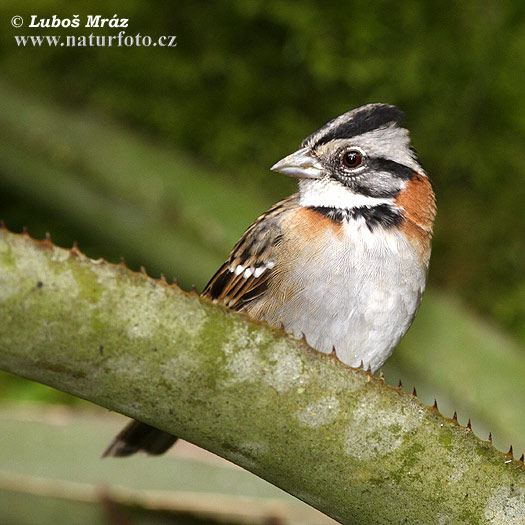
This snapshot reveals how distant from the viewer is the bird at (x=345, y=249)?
7.68ft

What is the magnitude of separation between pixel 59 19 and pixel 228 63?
2.80 feet

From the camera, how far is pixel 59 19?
400cm

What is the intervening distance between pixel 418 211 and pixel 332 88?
1.76 m

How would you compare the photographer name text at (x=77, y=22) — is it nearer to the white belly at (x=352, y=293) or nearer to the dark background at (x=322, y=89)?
the dark background at (x=322, y=89)

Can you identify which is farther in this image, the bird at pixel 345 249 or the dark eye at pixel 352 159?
the dark eye at pixel 352 159

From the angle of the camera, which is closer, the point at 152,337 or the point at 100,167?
the point at 152,337

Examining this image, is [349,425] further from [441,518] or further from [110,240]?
[110,240]

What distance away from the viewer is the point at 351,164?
8.16 ft

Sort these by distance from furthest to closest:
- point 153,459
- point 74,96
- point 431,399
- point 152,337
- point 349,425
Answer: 1. point 74,96
2. point 431,399
3. point 153,459
4. point 349,425
5. point 152,337

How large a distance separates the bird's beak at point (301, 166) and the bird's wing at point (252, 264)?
0.46ft

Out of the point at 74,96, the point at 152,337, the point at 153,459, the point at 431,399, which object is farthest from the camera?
the point at 74,96

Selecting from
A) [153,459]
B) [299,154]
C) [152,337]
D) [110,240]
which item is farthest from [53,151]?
[152,337]

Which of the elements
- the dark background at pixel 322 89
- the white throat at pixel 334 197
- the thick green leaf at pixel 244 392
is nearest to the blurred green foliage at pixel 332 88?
the dark background at pixel 322 89

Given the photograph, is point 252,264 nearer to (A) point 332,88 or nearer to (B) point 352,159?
(B) point 352,159
